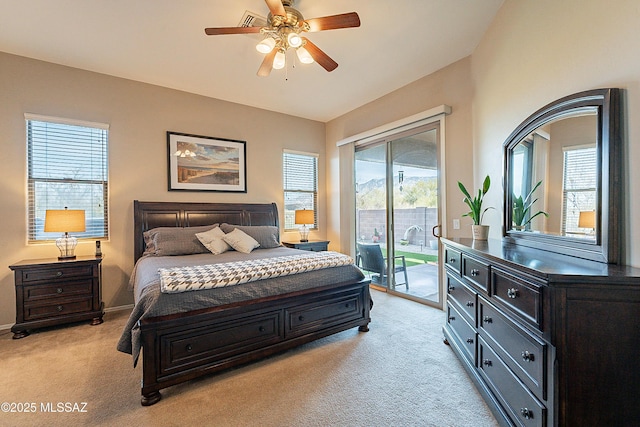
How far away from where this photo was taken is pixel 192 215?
13.3ft

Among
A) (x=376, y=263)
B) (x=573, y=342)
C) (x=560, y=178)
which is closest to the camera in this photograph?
(x=573, y=342)

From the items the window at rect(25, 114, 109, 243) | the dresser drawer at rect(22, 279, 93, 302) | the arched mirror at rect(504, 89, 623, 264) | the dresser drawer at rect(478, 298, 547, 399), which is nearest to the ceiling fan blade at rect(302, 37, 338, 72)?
the arched mirror at rect(504, 89, 623, 264)

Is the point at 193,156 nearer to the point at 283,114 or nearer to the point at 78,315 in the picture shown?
the point at 283,114

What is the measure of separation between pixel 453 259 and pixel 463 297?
1.13 ft

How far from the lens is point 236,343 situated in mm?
2184

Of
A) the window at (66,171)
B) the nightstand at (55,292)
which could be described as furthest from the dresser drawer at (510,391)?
the window at (66,171)

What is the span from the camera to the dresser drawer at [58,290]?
2857 millimetres

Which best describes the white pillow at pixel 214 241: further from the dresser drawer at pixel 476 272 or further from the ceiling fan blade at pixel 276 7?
the dresser drawer at pixel 476 272

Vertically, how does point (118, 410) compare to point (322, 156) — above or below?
below

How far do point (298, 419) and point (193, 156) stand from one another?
374 centimetres

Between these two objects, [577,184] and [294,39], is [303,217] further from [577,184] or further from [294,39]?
[577,184]

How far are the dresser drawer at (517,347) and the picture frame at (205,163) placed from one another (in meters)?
3.85

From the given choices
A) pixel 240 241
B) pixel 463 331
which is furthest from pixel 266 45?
pixel 463 331

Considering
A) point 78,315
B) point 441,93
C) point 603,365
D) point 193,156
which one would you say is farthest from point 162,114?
point 603,365
